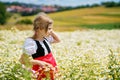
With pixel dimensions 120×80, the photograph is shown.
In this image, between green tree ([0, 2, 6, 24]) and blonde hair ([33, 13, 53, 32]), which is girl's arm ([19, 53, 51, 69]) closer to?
blonde hair ([33, 13, 53, 32])

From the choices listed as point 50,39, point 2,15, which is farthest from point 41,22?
point 2,15

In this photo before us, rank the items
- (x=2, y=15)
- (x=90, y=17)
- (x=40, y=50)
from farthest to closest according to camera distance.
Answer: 1. (x=2, y=15)
2. (x=90, y=17)
3. (x=40, y=50)

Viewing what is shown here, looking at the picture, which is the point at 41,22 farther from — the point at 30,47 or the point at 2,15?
the point at 2,15

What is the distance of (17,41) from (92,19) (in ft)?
198

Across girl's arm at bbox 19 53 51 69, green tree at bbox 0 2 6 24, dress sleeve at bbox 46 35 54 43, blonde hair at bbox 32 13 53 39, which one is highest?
blonde hair at bbox 32 13 53 39

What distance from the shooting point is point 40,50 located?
7707 millimetres

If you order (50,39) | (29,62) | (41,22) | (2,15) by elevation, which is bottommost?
(2,15)

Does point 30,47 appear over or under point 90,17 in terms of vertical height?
over

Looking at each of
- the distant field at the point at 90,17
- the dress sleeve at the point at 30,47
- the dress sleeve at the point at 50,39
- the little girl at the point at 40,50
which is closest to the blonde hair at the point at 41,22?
the little girl at the point at 40,50

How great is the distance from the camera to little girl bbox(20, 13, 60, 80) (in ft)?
24.3

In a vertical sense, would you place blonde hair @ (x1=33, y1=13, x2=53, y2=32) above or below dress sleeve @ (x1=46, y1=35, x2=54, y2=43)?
above

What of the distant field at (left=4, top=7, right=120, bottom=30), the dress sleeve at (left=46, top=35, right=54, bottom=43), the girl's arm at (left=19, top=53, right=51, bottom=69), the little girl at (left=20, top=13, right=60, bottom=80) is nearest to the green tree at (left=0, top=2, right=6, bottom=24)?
the distant field at (left=4, top=7, right=120, bottom=30)

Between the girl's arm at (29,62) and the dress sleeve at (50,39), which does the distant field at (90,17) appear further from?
the girl's arm at (29,62)

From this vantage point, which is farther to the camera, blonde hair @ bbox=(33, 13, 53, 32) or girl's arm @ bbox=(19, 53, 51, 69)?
blonde hair @ bbox=(33, 13, 53, 32)
